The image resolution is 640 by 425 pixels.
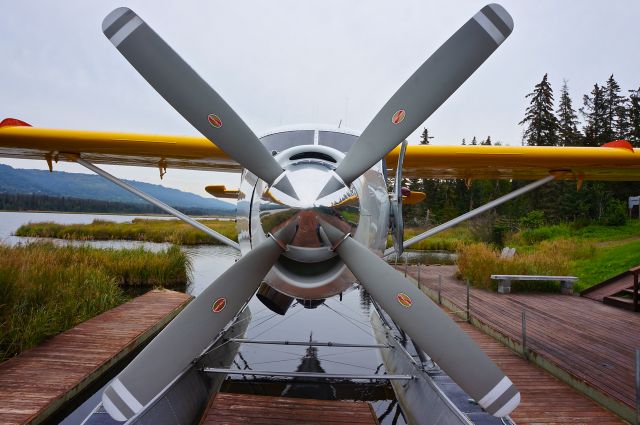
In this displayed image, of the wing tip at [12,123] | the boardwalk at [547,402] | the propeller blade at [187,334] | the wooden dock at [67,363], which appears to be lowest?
the wooden dock at [67,363]

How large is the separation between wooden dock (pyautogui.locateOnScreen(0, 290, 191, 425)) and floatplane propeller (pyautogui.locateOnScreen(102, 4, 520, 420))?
2019 millimetres

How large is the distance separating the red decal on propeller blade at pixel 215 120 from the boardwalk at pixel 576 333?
162 inches

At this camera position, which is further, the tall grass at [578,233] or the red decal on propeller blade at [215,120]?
the tall grass at [578,233]

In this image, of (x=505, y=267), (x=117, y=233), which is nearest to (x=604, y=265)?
(x=505, y=267)

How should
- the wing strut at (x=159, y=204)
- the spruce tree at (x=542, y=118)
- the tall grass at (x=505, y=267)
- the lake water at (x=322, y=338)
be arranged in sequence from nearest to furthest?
the wing strut at (x=159, y=204) < the lake water at (x=322, y=338) < the tall grass at (x=505, y=267) < the spruce tree at (x=542, y=118)

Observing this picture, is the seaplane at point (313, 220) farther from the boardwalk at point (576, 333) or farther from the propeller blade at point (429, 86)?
the boardwalk at point (576, 333)

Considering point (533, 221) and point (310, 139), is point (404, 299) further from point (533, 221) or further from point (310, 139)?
point (533, 221)

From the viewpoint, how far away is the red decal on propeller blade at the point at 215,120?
2656 millimetres

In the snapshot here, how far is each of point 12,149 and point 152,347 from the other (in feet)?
15.3

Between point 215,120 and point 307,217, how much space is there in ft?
3.11

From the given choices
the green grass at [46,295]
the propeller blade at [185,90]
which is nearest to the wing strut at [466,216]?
the propeller blade at [185,90]

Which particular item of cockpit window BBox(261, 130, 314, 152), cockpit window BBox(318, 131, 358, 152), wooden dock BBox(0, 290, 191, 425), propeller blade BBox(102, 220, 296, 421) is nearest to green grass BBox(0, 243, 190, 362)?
wooden dock BBox(0, 290, 191, 425)

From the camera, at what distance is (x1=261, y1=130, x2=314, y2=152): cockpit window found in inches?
142

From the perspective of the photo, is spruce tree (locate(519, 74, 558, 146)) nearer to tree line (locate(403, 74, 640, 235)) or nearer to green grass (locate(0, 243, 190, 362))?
tree line (locate(403, 74, 640, 235))
